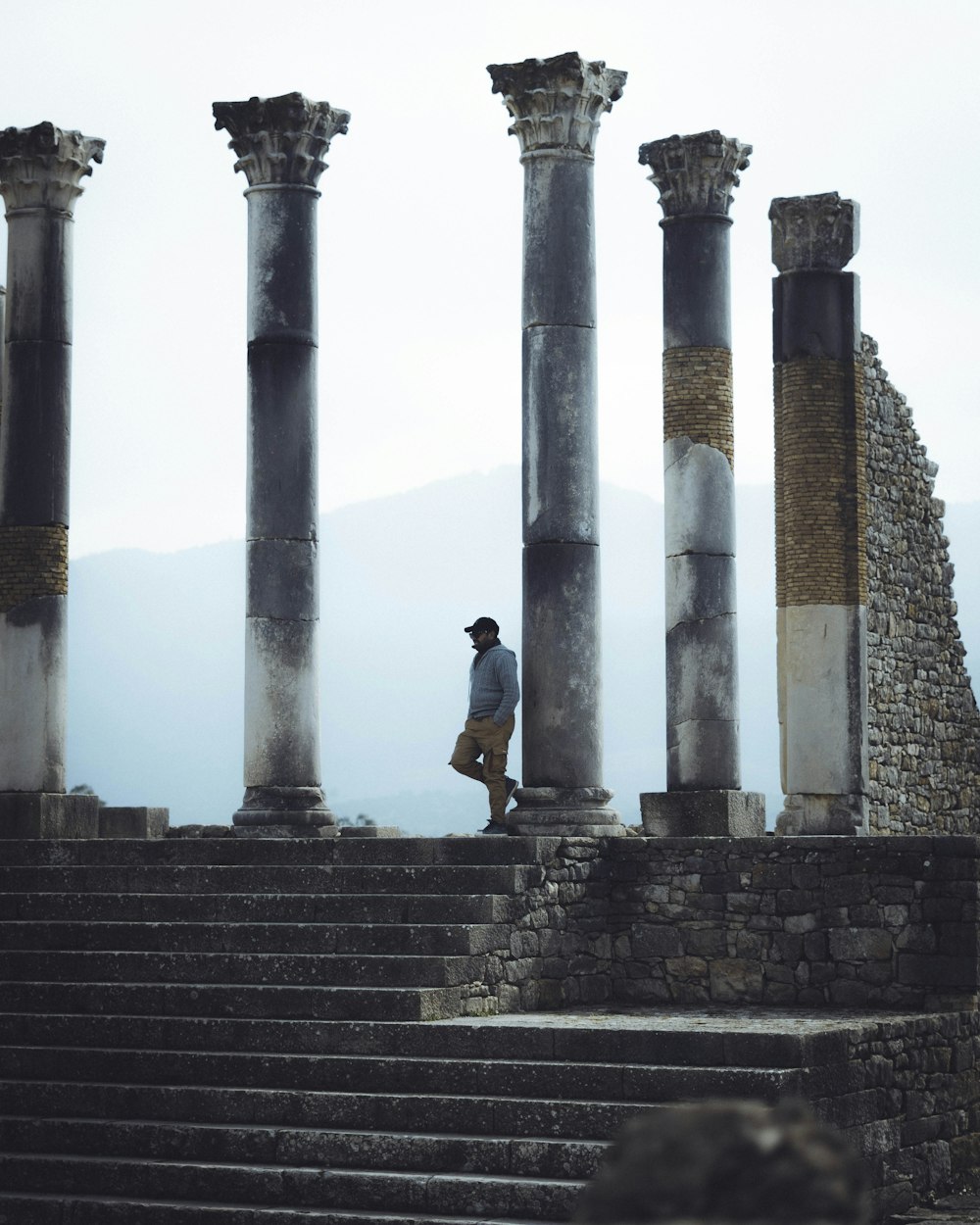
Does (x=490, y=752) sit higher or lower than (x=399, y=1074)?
higher

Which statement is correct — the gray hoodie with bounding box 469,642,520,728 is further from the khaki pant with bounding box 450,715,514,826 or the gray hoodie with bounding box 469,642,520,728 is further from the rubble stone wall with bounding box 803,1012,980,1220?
the rubble stone wall with bounding box 803,1012,980,1220

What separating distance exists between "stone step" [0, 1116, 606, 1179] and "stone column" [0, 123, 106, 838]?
242 inches

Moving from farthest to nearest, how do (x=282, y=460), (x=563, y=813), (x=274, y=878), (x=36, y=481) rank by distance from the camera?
(x=36, y=481) → (x=282, y=460) → (x=563, y=813) → (x=274, y=878)

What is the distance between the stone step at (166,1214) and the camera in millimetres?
12344

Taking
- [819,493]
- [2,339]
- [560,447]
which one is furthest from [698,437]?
[2,339]

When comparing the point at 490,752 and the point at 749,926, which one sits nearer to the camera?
the point at 749,926

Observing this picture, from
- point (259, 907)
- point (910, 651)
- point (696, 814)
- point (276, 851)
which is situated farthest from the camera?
point (910, 651)

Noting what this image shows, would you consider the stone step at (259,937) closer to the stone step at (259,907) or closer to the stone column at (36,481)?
the stone step at (259,907)

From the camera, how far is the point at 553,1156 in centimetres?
1266

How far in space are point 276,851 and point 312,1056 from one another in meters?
3.54

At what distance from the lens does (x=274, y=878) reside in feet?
54.8

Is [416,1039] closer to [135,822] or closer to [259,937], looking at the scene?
[259,937]

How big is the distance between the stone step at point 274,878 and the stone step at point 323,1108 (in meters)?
2.76

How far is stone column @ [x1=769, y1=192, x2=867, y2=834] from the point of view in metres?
19.6
